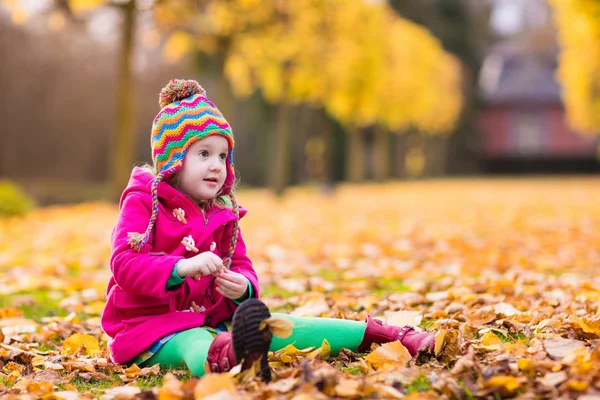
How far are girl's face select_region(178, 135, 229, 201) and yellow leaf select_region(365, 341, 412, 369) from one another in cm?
87

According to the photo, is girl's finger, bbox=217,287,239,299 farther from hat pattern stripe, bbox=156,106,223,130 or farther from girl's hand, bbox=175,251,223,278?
hat pattern stripe, bbox=156,106,223,130

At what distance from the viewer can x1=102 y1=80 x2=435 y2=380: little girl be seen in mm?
2508

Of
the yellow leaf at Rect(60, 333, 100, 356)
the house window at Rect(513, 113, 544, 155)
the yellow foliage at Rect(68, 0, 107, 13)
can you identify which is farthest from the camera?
the house window at Rect(513, 113, 544, 155)

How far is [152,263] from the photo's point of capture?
2469mm

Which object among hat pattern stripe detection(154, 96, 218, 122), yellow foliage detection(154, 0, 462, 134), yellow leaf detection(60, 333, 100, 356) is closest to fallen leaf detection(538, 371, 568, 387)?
hat pattern stripe detection(154, 96, 218, 122)

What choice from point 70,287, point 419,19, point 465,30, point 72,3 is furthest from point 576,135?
point 70,287

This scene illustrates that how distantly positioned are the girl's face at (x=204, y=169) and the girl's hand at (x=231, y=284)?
0.33 m

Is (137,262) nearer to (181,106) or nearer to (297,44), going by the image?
(181,106)

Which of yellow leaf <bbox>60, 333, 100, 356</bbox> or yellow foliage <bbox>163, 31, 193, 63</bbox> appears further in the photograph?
yellow foliage <bbox>163, 31, 193, 63</bbox>

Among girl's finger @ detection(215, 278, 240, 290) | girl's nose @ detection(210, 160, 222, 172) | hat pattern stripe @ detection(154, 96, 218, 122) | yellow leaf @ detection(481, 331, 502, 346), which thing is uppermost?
hat pattern stripe @ detection(154, 96, 218, 122)

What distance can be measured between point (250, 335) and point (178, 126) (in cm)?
90

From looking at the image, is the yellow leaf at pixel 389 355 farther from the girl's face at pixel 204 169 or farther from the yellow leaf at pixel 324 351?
the girl's face at pixel 204 169

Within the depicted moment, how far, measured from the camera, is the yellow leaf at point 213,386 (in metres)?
2.02

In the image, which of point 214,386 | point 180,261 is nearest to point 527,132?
point 180,261
